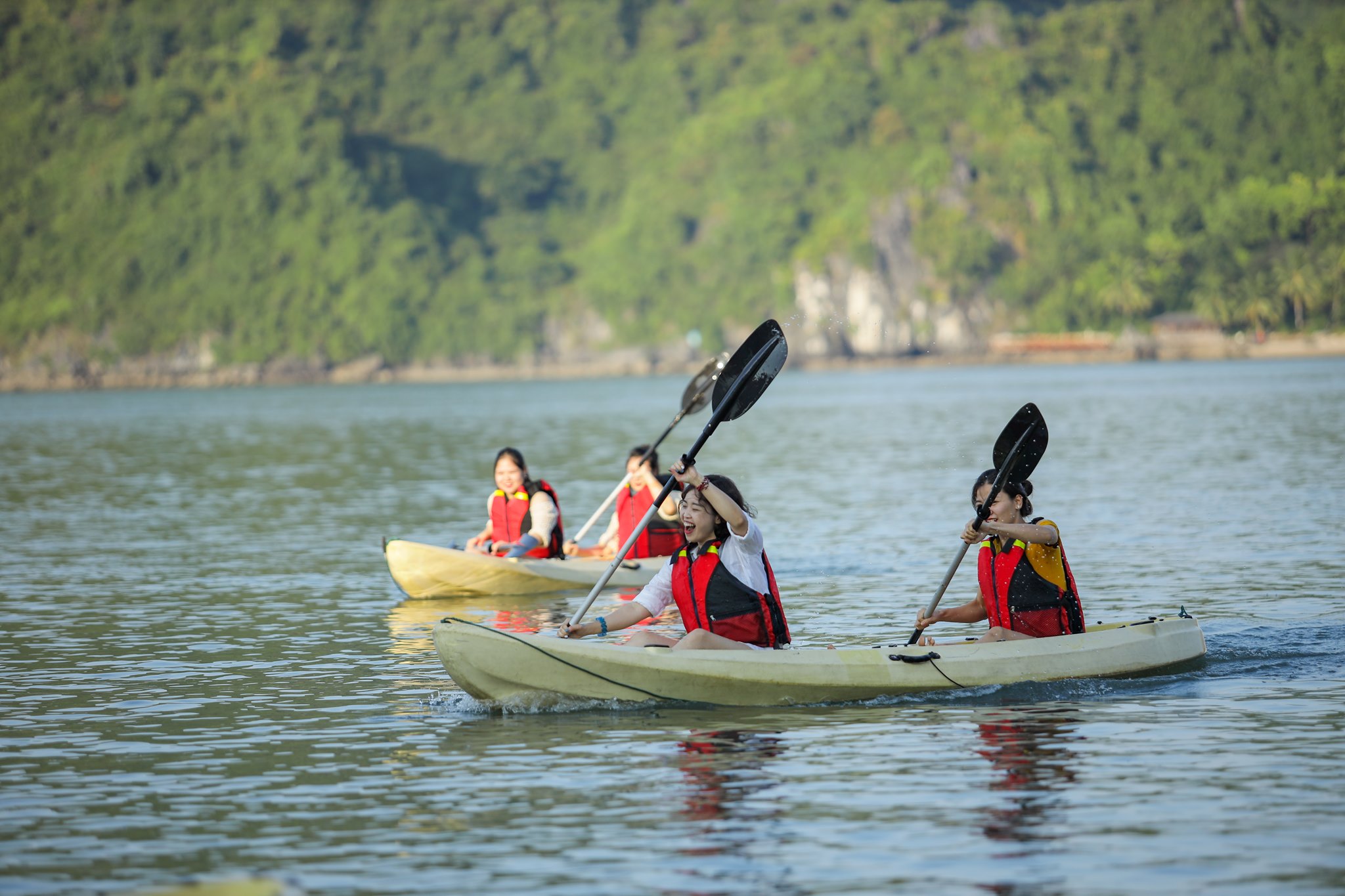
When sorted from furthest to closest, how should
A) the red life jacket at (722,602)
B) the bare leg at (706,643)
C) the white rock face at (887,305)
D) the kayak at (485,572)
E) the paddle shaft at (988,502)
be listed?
the white rock face at (887,305), the kayak at (485,572), the paddle shaft at (988,502), the bare leg at (706,643), the red life jacket at (722,602)

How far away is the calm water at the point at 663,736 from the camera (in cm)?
798

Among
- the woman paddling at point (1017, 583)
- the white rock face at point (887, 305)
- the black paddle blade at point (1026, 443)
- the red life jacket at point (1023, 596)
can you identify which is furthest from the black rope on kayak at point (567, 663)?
the white rock face at point (887, 305)

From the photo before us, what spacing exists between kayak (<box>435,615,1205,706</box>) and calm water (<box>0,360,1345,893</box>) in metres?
0.15

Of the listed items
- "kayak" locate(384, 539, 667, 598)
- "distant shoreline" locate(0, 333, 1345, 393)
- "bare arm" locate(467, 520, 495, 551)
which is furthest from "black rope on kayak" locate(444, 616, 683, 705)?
"distant shoreline" locate(0, 333, 1345, 393)

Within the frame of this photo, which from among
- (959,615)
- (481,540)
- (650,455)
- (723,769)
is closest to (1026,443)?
(959,615)

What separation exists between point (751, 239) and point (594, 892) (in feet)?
605

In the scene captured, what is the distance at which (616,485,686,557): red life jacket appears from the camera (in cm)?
1741

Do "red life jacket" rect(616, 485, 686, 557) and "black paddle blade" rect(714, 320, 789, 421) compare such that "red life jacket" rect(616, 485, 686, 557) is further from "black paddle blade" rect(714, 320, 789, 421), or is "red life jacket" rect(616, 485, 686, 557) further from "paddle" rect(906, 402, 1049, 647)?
"paddle" rect(906, 402, 1049, 647)

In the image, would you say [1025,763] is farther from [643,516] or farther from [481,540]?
[481,540]

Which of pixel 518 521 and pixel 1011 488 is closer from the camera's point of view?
pixel 1011 488

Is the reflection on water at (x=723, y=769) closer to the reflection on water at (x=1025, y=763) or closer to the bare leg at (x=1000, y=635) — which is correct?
the reflection on water at (x=1025, y=763)

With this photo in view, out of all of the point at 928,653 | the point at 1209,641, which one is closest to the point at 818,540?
the point at 1209,641

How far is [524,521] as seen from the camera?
17703mm

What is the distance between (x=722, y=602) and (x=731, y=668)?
407mm
